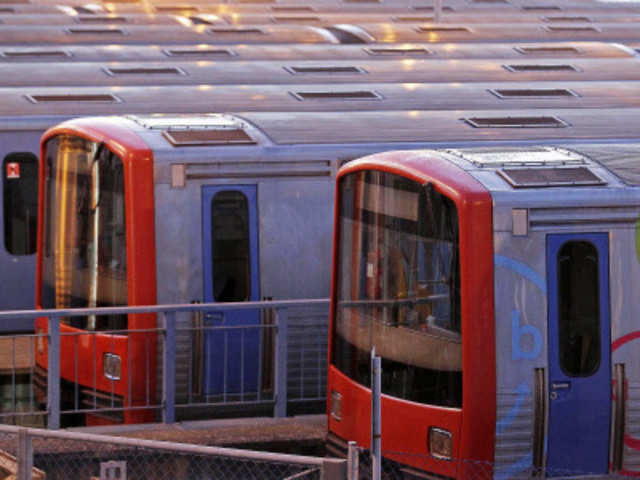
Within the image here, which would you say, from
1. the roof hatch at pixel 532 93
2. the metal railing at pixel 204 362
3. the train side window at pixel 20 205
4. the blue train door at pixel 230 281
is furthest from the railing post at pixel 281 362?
the train side window at pixel 20 205

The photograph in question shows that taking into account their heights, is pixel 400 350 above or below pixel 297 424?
above

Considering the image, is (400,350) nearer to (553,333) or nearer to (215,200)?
(553,333)

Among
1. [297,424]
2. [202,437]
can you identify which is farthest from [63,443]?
[297,424]

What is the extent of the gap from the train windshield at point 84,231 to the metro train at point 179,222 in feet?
0.04

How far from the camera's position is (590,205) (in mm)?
10039

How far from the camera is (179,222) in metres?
13.1

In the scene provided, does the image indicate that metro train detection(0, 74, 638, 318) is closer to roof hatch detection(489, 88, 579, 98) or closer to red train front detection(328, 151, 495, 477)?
roof hatch detection(489, 88, 579, 98)

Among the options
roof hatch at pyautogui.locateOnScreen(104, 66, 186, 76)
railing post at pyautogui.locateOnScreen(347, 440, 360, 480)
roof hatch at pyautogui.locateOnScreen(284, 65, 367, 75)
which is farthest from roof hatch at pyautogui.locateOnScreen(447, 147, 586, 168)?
roof hatch at pyautogui.locateOnScreen(104, 66, 186, 76)

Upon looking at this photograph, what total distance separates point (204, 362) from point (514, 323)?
386 cm

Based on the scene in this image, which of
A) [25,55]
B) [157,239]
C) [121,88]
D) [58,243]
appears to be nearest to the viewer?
[157,239]

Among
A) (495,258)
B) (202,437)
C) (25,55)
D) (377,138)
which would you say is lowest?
(202,437)

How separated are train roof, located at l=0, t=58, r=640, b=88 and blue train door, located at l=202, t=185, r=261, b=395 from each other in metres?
5.84

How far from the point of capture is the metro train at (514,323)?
9.81 meters

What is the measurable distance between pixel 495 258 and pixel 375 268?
1154 mm
